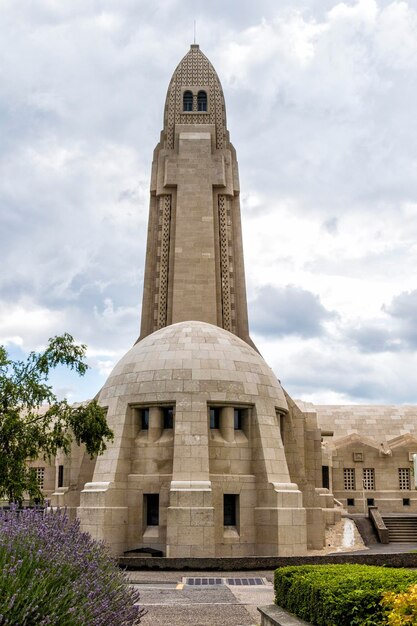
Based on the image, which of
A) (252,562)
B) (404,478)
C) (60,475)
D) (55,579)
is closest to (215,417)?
(252,562)

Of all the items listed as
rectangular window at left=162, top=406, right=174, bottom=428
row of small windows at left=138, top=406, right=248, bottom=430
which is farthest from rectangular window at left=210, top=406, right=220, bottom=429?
rectangular window at left=162, top=406, right=174, bottom=428

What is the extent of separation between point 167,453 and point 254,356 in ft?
19.4

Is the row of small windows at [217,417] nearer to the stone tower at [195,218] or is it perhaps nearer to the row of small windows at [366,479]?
the stone tower at [195,218]

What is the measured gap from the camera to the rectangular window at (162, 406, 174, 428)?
2746 cm

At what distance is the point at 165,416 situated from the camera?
90.8ft

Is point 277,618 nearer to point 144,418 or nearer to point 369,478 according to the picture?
point 144,418

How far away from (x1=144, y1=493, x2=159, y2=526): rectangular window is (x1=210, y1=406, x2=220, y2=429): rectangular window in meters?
3.37

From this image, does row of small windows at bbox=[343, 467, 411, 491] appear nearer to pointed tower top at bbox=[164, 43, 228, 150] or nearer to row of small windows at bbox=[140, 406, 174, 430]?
row of small windows at bbox=[140, 406, 174, 430]

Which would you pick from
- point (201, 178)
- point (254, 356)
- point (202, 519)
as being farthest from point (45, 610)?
point (201, 178)

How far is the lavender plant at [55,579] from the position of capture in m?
7.43

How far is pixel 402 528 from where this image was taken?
35562 millimetres

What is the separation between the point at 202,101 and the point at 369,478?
85.6 ft

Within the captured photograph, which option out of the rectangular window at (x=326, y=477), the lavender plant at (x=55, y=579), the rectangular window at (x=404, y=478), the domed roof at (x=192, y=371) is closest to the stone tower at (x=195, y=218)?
the rectangular window at (x=326, y=477)

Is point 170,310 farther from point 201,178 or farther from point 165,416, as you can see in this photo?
point 165,416
